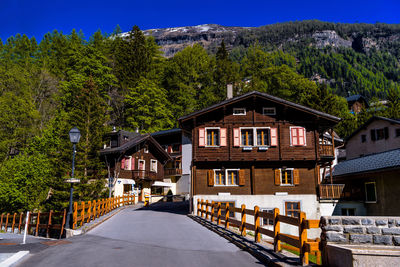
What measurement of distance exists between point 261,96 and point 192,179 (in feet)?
28.9

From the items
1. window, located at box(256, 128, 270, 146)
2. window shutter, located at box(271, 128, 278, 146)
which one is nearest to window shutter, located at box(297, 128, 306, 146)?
window shutter, located at box(271, 128, 278, 146)

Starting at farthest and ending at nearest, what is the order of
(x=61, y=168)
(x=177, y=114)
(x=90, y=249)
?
(x=177, y=114)
(x=61, y=168)
(x=90, y=249)

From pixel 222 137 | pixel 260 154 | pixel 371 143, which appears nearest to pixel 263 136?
pixel 260 154

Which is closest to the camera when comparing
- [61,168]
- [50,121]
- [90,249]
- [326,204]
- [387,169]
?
[90,249]

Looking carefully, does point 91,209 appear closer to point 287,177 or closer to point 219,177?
point 219,177

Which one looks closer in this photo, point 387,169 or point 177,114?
point 387,169

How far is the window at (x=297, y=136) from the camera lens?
1156 inches

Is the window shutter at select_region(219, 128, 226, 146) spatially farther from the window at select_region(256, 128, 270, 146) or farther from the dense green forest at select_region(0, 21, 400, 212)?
the dense green forest at select_region(0, 21, 400, 212)

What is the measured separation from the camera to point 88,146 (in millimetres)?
40219

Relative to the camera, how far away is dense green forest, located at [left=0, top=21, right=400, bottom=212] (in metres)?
40.2

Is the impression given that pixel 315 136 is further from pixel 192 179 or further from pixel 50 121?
pixel 50 121

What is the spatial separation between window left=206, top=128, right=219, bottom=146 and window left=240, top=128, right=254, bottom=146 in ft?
6.75

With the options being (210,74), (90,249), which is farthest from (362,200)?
(210,74)

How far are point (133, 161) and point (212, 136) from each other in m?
17.6
